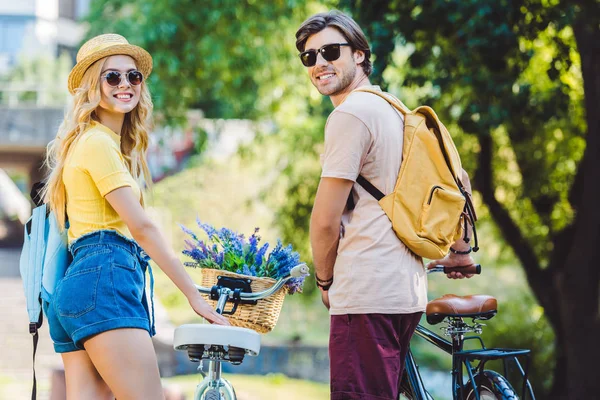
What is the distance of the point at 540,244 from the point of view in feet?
40.4

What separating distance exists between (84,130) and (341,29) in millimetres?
1031

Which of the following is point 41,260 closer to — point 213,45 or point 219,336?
point 219,336

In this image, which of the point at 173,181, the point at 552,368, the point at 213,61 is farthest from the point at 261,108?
Answer: the point at 552,368

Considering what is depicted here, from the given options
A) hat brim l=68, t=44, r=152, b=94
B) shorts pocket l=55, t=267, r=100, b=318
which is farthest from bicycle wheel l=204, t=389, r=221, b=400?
hat brim l=68, t=44, r=152, b=94

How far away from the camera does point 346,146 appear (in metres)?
3.33

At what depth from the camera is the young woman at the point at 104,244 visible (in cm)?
330

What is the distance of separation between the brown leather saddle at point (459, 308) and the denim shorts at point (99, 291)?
1287 mm

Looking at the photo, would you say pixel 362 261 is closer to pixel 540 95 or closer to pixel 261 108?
pixel 540 95

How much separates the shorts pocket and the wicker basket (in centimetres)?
52

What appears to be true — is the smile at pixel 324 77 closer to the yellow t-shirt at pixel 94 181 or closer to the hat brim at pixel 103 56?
the hat brim at pixel 103 56

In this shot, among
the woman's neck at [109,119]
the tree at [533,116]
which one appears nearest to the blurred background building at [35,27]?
the tree at [533,116]

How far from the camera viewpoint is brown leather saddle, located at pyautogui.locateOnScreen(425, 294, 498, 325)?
4082 mm

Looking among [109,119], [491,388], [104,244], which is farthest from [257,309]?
[491,388]

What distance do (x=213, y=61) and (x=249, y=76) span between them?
143 centimetres
